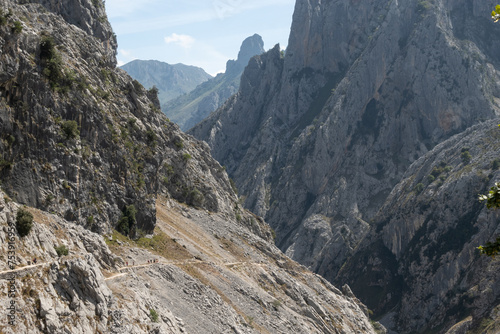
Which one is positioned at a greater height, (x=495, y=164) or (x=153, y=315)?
(x=495, y=164)

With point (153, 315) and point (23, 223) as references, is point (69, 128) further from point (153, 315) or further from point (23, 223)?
point (153, 315)

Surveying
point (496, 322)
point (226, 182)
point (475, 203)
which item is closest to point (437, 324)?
point (496, 322)

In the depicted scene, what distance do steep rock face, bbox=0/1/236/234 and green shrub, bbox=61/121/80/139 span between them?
0.36ft

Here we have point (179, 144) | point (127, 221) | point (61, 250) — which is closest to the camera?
point (61, 250)

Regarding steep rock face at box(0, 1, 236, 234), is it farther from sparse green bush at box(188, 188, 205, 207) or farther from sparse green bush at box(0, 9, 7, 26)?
sparse green bush at box(188, 188, 205, 207)

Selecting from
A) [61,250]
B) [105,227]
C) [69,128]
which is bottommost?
[105,227]

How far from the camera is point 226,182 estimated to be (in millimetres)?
126312

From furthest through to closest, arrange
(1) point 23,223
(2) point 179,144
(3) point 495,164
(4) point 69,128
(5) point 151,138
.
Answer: (3) point 495,164 < (2) point 179,144 < (5) point 151,138 < (4) point 69,128 < (1) point 23,223

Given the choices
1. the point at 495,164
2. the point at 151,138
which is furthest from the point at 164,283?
the point at 495,164

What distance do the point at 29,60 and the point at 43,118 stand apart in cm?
658

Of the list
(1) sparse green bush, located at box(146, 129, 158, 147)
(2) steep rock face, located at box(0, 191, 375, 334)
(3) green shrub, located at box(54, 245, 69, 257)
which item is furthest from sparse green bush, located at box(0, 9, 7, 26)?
(1) sparse green bush, located at box(146, 129, 158, 147)

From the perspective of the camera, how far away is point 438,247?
531 feet

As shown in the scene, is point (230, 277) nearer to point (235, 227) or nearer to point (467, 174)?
point (235, 227)

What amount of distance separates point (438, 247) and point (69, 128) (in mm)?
137110
